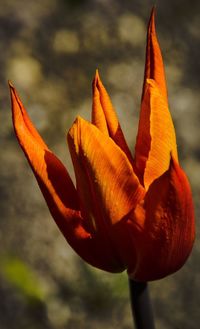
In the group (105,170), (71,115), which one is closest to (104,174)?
(105,170)

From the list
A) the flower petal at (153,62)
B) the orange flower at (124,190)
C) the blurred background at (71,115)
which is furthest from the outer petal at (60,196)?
the blurred background at (71,115)

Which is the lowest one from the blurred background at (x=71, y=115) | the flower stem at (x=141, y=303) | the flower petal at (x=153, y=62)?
the blurred background at (x=71, y=115)

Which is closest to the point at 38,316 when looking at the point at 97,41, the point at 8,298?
the point at 8,298

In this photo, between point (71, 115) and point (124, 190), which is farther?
point (71, 115)

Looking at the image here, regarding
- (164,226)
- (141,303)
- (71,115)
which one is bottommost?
(71,115)

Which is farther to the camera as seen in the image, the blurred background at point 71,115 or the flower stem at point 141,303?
the blurred background at point 71,115

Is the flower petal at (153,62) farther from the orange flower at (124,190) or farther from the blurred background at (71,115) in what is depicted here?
the blurred background at (71,115)

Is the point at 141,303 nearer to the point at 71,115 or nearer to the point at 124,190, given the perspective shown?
the point at 124,190
